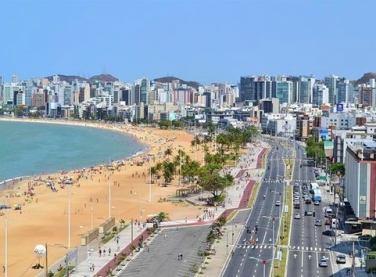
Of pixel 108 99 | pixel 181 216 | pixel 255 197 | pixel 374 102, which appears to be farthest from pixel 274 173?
pixel 108 99

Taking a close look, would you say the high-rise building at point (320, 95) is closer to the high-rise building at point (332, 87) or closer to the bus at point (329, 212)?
the high-rise building at point (332, 87)

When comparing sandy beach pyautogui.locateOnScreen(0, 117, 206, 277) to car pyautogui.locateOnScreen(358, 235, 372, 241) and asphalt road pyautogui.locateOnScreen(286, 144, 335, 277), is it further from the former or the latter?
car pyautogui.locateOnScreen(358, 235, 372, 241)

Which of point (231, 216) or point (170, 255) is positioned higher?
point (231, 216)

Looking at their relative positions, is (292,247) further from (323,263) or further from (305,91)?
(305,91)

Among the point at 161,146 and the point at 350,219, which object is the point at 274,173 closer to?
the point at 350,219

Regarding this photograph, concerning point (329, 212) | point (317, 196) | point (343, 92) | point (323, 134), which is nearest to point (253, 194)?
point (317, 196)

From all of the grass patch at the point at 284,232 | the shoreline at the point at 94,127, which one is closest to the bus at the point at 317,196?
the grass patch at the point at 284,232
